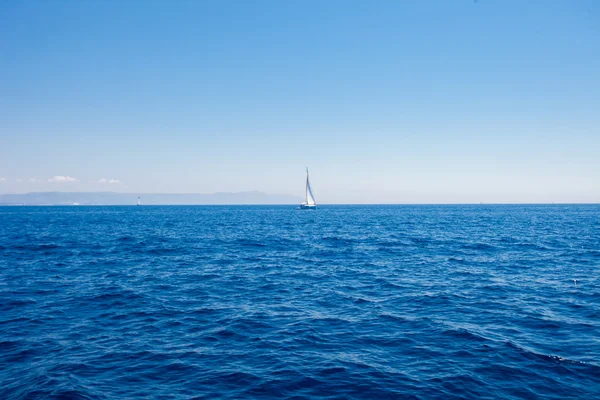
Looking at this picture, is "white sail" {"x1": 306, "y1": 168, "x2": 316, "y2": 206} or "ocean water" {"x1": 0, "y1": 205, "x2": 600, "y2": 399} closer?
"ocean water" {"x1": 0, "y1": 205, "x2": 600, "y2": 399}

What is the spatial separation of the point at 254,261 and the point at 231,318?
16.6 meters

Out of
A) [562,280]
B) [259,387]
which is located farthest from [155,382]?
[562,280]

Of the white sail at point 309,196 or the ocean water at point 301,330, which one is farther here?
the white sail at point 309,196

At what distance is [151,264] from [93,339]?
18337 millimetres

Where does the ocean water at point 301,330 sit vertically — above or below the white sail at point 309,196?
below

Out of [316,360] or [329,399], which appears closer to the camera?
[329,399]

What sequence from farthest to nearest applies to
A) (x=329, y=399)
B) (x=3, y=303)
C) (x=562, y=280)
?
(x=562, y=280), (x=3, y=303), (x=329, y=399)

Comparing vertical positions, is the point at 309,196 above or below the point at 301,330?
above

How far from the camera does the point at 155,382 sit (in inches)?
446

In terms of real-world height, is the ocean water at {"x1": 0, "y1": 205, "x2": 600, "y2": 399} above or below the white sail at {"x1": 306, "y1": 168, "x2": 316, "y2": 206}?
below

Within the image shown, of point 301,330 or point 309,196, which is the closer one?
point 301,330

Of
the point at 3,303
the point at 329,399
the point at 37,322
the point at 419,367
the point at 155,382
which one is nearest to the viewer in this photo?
the point at 329,399

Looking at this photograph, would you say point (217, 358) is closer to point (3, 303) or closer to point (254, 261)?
point (3, 303)

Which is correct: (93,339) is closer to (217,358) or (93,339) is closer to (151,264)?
(217,358)
